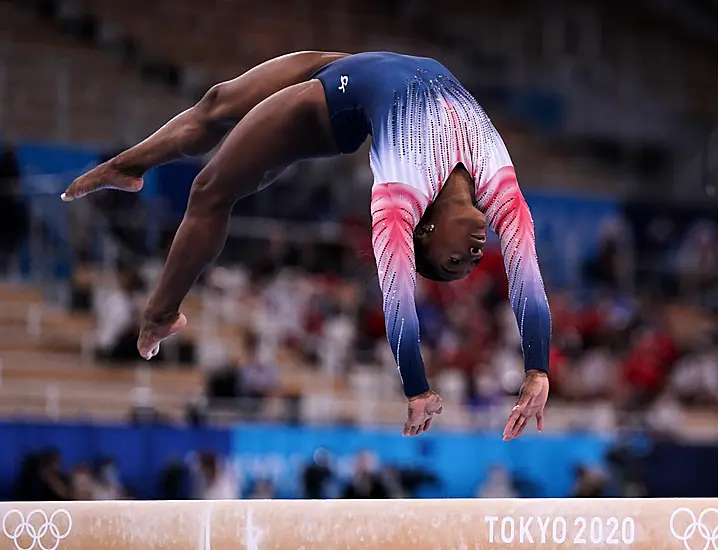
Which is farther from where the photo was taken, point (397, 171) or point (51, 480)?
point (51, 480)

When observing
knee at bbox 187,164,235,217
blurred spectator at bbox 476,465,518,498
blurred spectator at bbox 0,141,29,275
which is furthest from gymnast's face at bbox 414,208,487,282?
blurred spectator at bbox 0,141,29,275

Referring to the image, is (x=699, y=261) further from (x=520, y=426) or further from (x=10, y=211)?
(x=520, y=426)

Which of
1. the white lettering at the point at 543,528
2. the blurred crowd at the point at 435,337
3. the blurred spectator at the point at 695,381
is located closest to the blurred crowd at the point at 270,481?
the blurred crowd at the point at 435,337

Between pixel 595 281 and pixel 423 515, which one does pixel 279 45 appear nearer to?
pixel 595 281

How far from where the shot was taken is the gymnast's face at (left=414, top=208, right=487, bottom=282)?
4172 millimetres

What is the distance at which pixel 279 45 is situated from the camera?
576 inches

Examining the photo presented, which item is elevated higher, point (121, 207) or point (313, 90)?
point (313, 90)

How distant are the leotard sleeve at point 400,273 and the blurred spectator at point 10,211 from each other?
278 inches

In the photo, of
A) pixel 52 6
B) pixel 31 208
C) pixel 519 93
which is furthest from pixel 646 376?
pixel 52 6

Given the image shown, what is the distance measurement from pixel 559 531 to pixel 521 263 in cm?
95

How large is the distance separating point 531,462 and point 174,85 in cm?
615

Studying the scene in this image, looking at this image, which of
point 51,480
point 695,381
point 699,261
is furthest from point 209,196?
point 699,261

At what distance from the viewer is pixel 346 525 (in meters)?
3.97

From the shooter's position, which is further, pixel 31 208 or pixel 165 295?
pixel 31 208
